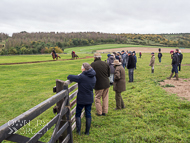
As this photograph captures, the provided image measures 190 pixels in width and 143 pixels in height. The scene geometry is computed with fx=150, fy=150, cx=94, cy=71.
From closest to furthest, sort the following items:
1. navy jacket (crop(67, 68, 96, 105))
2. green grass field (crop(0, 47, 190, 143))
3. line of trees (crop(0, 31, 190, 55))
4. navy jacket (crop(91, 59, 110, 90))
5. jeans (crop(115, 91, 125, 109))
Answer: navy jacket (crop(67, 68, 96, 105))
green grass field (crop(0, 47, 190, 143))
navy jacket (crop(91, 59, 110, 90))
jeans (crop(115, 91, 125, 109))
line of trees (crop(0, 31, 190, 55))

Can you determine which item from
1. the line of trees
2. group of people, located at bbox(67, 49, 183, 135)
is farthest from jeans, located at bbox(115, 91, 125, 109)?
the line of trees

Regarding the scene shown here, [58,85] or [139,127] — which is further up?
[58,85]

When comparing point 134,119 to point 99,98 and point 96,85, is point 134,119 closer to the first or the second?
point 99,98

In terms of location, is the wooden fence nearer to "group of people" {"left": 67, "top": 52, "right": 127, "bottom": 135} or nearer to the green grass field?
"group of people" {"left": 67, "top": 52, "right": 127, "bottom": 135}

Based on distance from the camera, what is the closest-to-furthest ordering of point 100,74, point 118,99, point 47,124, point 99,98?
point 47,124
point 100,74
point 99,98
point 118,99

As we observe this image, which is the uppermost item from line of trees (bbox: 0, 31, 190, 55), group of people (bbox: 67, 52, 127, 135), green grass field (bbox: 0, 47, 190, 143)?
line of trees (bbox: 0, 31, 190, 55)

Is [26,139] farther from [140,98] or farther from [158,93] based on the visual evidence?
[158,93]

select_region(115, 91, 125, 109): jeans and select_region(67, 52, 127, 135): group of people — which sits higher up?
select_region(67, 52, 127, 135): group of people

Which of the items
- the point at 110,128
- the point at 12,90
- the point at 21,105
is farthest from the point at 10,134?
the point at 12,90

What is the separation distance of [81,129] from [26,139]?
309 centimetres

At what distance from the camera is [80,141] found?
430 centimetres

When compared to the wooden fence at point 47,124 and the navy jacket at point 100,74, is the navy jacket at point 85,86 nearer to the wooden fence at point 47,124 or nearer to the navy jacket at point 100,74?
the wooden fence at point 47,124

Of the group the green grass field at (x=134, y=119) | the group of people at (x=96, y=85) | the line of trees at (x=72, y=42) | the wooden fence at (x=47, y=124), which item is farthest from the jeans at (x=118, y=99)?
the line of trees at (x=72, y=42)

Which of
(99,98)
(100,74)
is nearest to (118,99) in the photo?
(99,98)
